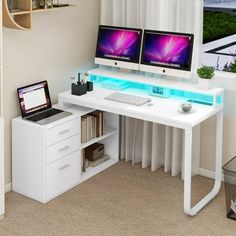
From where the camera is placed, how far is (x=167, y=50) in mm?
4379

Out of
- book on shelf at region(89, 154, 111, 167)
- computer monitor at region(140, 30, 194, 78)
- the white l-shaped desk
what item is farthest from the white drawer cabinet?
computer monitor at region(140, 30, 194, 78)

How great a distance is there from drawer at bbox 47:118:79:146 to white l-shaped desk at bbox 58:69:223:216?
0.17 metres

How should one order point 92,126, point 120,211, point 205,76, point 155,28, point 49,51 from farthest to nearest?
point 92,126, point 155,28, point 49,51, point 205,76, point 120,211

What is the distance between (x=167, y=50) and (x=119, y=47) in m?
0.44

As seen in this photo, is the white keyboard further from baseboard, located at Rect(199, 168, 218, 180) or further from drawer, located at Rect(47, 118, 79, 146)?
baseboard, located at Rect(199, 168, 218, 180)

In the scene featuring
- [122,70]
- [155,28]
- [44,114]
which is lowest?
[44,114]

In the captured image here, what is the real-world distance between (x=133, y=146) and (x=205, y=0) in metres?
1.37

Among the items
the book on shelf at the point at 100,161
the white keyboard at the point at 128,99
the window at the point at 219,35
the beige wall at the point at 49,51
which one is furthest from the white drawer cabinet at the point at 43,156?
the window at the point at 219,35

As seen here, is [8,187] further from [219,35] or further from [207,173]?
[219,35]

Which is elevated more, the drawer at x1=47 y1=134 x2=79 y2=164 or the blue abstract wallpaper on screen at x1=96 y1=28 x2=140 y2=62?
the blue abstract wallpaper on screen at x1=96 y1=28 x2=140 y2=62

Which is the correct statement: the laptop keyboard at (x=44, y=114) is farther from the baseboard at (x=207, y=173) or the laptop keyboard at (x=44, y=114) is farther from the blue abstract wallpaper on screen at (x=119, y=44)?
the baseboard at (x=207, y=173)

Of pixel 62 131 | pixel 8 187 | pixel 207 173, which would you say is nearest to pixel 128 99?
pixel 62 131

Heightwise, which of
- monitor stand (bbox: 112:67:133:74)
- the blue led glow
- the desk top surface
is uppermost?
monitor stand (bbox: 112:67:133:74)

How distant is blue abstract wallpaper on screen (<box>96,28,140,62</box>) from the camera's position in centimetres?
455
